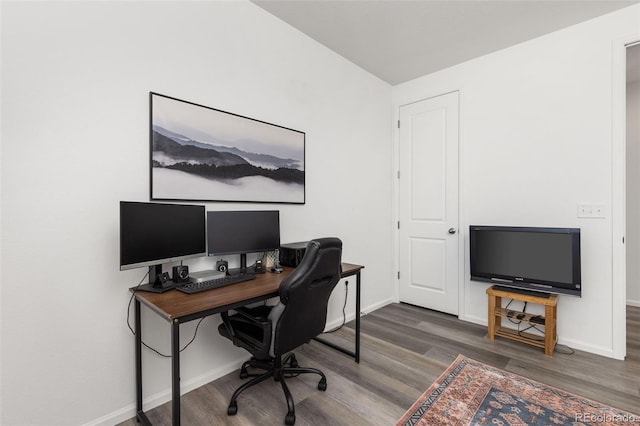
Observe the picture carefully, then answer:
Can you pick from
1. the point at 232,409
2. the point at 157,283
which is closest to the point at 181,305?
the point at 157,283

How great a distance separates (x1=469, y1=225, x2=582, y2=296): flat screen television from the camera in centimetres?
254

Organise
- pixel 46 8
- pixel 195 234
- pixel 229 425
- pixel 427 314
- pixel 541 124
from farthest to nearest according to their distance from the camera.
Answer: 1. pixel 427 314
2. pixel 541 124
3. pixel 195 234
4. pixel 229 425
5. pixel 46 8

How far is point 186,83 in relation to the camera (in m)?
2.03

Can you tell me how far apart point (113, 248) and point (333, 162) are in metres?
2.08

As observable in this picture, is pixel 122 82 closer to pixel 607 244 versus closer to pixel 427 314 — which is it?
pixel 427 314

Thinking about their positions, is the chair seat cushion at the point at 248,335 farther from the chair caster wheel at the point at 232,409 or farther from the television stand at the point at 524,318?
the television stand at the point at 524,318

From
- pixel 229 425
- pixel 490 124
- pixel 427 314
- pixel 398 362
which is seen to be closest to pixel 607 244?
pixel 490 124

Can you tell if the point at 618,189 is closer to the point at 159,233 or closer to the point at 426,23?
the point at 426,23

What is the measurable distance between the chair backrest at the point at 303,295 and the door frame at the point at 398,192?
2.05 metres

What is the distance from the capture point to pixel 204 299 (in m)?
1.57

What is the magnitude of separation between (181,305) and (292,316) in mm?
608

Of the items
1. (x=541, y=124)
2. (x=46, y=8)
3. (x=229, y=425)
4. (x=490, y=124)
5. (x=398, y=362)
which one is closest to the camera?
(x=46, y=8)

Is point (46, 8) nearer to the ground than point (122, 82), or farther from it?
farther from it

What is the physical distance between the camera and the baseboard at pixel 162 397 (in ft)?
5.61
